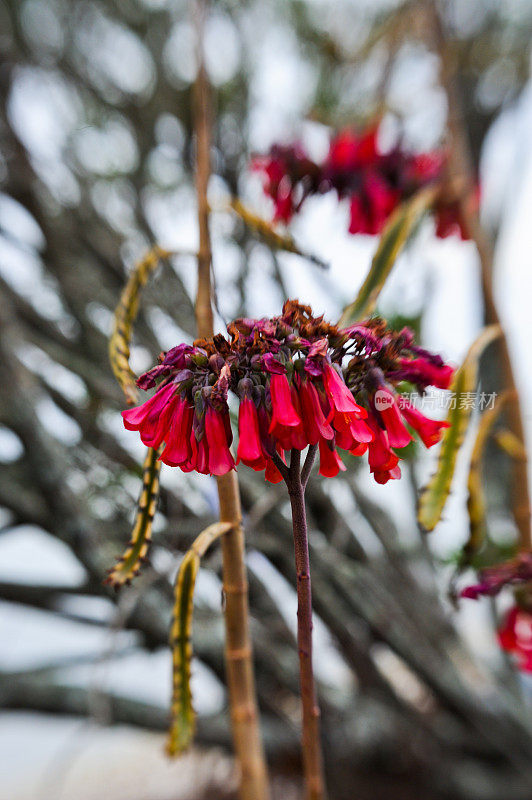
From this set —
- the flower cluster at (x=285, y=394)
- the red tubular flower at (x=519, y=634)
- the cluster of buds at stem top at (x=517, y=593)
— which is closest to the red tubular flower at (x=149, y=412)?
the flower cluster at (x=285, y=394)

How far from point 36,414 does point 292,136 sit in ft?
1.35

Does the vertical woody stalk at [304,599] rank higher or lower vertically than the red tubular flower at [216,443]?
lower

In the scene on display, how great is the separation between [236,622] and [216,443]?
0.14 meters

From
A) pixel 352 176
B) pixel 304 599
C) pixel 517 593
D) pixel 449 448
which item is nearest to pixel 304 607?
pixel 304 599

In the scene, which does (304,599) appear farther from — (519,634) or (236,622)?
(519,634)

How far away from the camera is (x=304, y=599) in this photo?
219 mm

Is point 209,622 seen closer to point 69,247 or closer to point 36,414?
point 36,414

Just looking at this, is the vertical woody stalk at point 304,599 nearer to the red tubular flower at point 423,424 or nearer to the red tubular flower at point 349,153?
the red tubular flower at point 423,424

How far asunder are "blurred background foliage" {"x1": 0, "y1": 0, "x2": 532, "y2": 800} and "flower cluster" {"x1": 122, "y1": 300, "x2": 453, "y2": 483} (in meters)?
0.24

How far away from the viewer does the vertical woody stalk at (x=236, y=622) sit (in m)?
0.29

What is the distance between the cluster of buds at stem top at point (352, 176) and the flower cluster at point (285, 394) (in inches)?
14.2

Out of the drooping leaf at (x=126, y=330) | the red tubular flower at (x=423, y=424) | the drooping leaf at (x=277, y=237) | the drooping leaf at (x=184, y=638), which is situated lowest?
the drooping leaf at (x=184, y=638)

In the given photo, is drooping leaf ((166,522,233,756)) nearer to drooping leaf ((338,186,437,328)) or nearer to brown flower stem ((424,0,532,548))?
drooping leaf ((338,186,437,328))

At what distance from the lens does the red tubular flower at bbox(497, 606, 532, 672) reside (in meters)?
0.45
